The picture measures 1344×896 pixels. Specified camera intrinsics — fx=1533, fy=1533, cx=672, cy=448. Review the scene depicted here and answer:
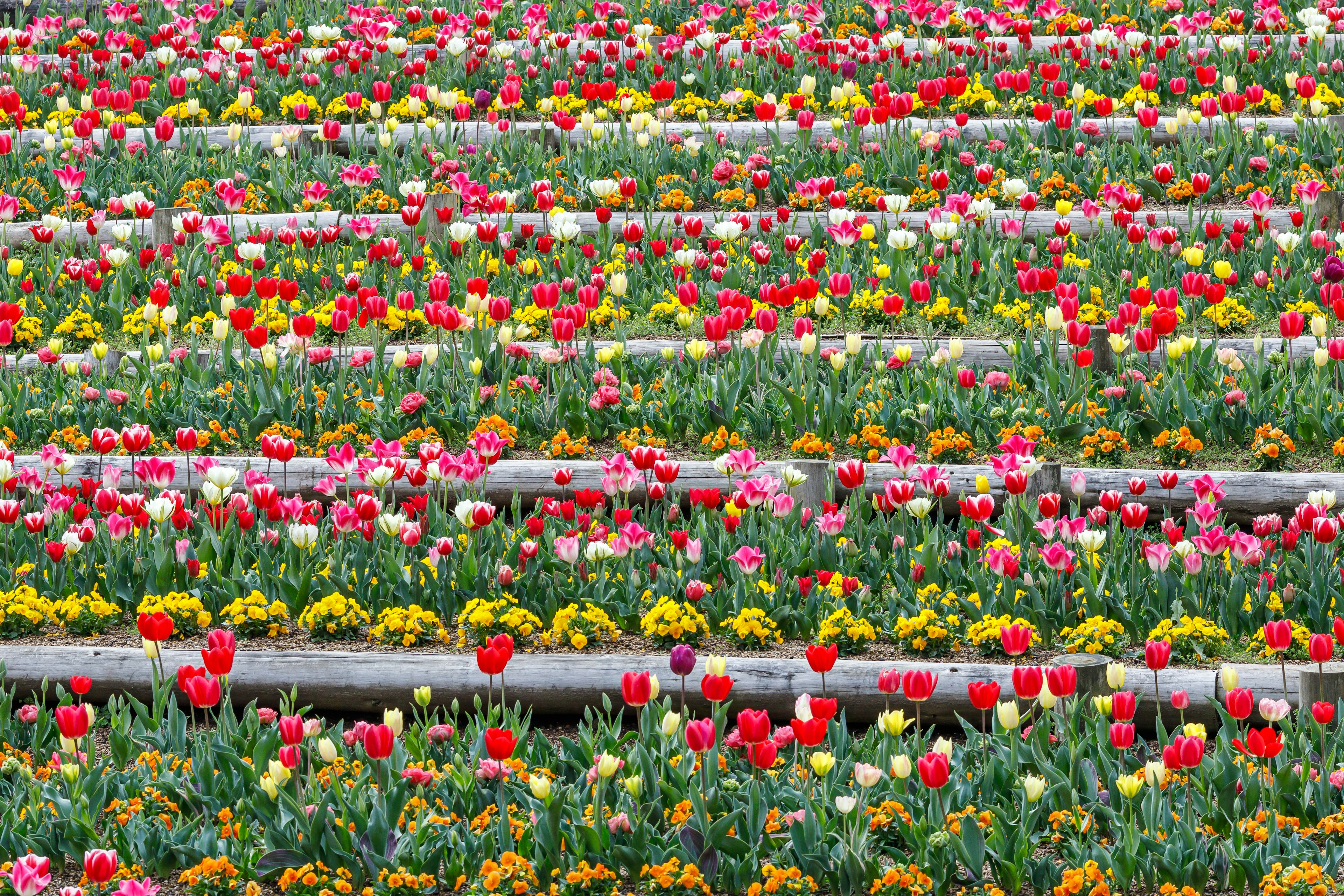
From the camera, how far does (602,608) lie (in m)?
4.84

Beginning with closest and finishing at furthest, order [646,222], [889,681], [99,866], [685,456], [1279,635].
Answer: [99,866] → [889,681] → [1279,635] → [685,456] → [646,222]

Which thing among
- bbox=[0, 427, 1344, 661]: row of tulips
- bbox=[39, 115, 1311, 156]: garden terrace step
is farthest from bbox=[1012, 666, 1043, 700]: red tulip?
bbox=[39, 115, 1311, 156]: garden terrace step

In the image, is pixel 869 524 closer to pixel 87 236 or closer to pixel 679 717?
pixel 679 717

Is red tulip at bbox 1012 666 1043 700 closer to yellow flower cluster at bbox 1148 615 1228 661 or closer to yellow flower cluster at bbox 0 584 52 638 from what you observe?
yellow flower cluster at bbox 1148 615 1228 661

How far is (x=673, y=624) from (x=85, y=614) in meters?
1.88

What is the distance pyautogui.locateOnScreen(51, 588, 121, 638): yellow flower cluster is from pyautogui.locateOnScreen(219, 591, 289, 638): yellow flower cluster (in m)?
0.36

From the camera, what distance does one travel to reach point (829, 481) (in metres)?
5.29

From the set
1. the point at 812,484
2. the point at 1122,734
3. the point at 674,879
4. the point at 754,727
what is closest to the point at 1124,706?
the point at 1122,734

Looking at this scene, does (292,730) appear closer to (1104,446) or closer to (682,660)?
(682,660)

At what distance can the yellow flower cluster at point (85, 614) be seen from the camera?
4816 millimetres

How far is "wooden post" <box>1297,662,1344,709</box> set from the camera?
13.3 feet

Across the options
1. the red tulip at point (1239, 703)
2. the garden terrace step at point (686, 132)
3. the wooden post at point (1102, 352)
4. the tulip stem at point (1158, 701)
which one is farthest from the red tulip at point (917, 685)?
the garden terrace step at point (686, 132)

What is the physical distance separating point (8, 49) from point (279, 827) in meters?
8.55

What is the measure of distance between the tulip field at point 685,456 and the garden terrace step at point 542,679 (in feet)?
0.06
